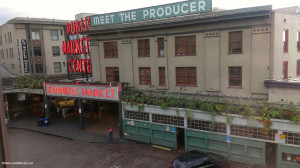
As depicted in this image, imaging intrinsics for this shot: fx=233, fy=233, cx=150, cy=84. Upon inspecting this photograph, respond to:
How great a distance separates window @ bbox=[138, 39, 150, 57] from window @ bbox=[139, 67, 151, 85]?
4.90 ft

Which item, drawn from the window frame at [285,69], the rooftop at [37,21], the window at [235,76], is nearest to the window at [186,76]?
the window at [235,76]

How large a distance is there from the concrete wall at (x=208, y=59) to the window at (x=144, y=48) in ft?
1.45

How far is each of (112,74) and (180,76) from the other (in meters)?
8.56

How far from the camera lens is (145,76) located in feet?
80.7

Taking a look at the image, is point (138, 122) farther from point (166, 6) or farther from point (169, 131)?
point (166, 6)

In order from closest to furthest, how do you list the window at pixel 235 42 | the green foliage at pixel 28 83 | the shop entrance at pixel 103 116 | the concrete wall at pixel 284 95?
the concrete wall at pixel 284 95 < the window at pixel 235 42 < the shop entrance at pixel 103 116 < the green foliage at pixel 28 83

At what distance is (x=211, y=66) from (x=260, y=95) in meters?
4.59

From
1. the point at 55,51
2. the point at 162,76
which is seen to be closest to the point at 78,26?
the point at 162,76

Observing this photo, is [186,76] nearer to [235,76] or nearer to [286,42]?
[235,76]

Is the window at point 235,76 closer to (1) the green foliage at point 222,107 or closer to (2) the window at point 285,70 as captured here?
(1) the green foliage at point 222,107

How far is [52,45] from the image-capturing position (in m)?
44.8

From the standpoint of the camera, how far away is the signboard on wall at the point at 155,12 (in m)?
20.4

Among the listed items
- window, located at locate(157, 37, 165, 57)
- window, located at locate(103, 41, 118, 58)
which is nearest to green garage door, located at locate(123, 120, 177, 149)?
window, located at locate(157, 37, 165, 57)

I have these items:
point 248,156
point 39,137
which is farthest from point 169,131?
point 39,137
